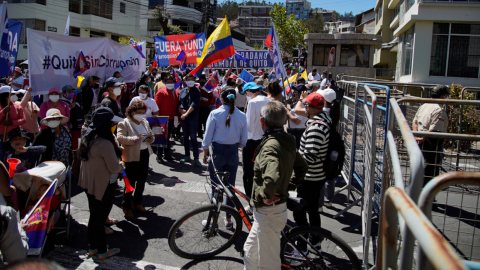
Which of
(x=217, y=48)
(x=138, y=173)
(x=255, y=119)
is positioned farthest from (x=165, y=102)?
(x=255, y=119)

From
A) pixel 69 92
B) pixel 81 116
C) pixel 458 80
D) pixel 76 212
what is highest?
pixel 458 80

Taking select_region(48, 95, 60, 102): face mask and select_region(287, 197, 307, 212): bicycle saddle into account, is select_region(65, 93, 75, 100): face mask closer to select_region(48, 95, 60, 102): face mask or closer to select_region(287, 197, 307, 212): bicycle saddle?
select_region(48, 95, 60, 102): face mask

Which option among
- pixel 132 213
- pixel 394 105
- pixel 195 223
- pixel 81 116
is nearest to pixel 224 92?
pixel 195 223

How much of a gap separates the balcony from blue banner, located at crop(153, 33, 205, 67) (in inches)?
1433

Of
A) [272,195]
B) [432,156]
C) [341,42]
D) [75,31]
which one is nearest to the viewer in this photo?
[272,195]

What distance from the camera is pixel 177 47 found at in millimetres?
12648

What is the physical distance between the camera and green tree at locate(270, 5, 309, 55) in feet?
126

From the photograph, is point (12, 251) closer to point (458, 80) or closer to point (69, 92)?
point (69, 92)

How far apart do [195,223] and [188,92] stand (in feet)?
15.9

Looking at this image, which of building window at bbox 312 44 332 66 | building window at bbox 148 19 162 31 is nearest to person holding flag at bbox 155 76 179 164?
building window at bbox 312 44 332 66

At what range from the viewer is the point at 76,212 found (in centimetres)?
525

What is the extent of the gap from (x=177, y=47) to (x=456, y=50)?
13.4 metres

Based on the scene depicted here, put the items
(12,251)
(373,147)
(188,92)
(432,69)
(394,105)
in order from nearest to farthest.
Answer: (12,251) < (394,105) < (373,147) < (188,92) < (432,69)

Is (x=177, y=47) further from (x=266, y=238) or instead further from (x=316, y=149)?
(x=266, y=238)
